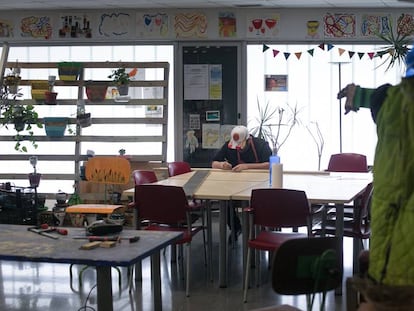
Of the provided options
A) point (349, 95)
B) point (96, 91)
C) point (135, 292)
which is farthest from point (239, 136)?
point (349, 95)

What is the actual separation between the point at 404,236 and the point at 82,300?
3041 mm

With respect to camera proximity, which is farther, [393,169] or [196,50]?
[196,50]

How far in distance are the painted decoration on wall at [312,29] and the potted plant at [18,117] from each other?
11.4 feet

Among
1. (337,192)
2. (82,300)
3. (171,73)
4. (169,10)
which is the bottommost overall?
(82,300)

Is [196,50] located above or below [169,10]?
below

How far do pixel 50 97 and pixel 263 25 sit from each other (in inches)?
108

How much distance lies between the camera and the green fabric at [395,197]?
184 cm

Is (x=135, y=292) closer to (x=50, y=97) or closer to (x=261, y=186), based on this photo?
(x=261, y=186)

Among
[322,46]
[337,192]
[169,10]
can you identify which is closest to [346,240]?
[337,192]

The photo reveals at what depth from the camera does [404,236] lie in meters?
1.83

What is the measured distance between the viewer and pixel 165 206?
4.44 meters

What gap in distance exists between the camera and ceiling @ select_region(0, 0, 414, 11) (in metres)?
7.12

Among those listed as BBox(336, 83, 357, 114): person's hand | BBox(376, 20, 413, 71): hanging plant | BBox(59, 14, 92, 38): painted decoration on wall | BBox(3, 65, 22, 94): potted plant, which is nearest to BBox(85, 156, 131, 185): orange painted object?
BBox(3, 65, 22, 94): potted plant

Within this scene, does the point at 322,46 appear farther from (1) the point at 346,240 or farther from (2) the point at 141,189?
(2) the point at 141,189
